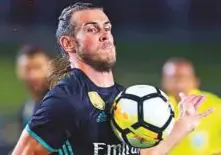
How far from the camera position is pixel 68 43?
7.33 ft

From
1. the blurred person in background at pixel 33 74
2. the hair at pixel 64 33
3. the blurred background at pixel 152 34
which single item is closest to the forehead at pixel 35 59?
the blurred person in background at pixel 33 74

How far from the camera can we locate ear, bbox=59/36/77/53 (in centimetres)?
222

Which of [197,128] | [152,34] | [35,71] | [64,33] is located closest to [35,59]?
[35,71]

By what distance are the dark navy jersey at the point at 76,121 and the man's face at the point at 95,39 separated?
0.22 feet

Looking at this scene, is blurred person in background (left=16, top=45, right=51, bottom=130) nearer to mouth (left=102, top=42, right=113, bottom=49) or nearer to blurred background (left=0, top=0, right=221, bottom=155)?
mouth (left=102, top=42, right=113, bottom=49)

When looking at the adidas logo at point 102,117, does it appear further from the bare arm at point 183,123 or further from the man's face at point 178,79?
the man's face at point 178,79

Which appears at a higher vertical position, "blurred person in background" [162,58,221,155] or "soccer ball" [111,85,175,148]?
"soccer ball" [111,85,175,148]

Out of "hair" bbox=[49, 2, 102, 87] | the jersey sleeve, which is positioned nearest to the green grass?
"hair" bbox=[49, 2, 102, 87]

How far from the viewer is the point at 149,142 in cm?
216

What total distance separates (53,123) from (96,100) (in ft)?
0.47

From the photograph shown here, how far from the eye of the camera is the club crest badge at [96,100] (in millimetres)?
2141

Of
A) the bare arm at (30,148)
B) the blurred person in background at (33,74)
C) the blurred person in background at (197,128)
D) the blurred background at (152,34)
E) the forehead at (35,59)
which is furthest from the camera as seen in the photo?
the blurred background at (152,34)

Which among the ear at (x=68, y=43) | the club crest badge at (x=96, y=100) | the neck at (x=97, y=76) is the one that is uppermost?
the ear at (x=68, y=43)

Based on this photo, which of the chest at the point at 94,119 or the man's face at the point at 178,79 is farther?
the man's face at the point at 178,79
